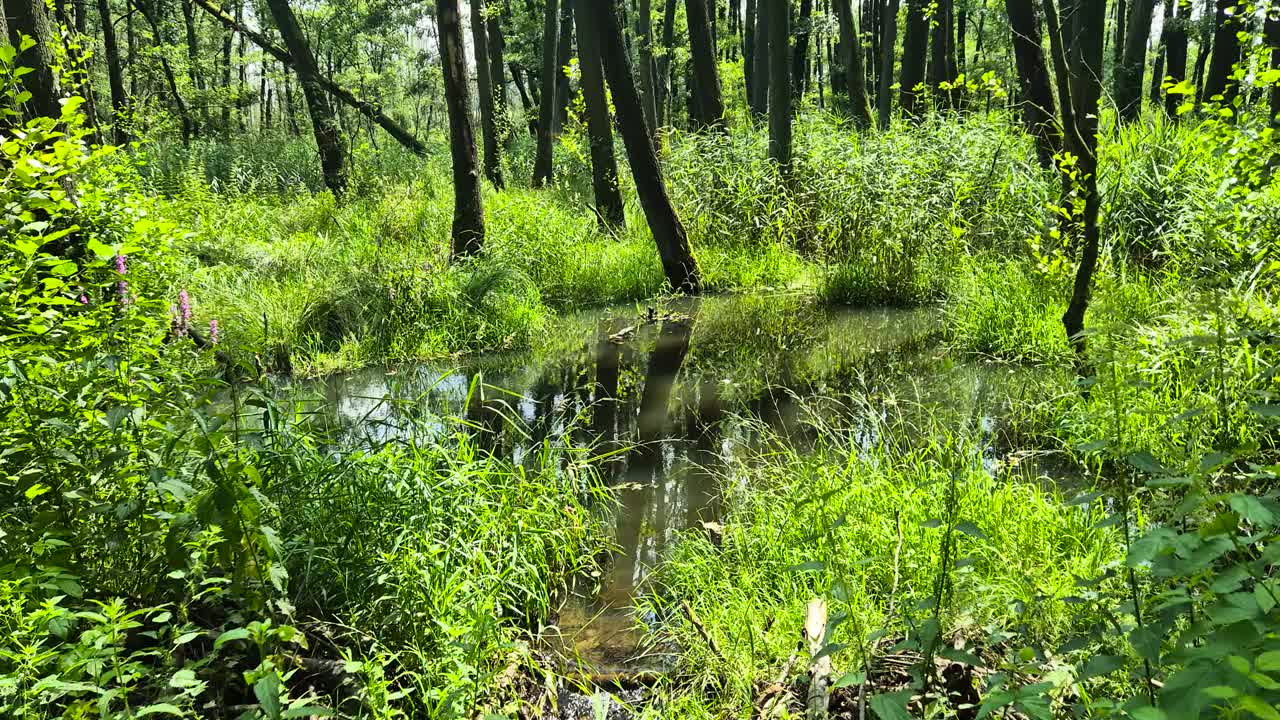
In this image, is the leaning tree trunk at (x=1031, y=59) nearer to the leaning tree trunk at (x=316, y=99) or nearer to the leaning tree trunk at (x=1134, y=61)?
the leaning tree trunk at (x=1134, y=61)

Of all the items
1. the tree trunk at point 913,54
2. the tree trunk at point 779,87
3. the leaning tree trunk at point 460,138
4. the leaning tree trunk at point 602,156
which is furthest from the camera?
the tree trunk at point 913,54

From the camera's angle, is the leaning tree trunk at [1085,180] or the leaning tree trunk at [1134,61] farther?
the leaning tree trunk at [1134,61]

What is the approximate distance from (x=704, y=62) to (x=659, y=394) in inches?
276

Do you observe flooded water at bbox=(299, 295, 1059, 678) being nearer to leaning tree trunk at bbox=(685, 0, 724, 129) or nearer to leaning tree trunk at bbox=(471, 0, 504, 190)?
leaning tree trunk at bbox=(685, 0, 724, 129)

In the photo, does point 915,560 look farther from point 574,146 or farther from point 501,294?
point 574,146

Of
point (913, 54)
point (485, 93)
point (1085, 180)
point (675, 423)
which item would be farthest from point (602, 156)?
point (913, 54)

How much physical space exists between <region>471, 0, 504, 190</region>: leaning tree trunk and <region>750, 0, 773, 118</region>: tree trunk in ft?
14.4

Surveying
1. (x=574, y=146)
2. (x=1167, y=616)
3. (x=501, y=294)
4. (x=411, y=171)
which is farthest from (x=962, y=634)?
(x=411, y=171)

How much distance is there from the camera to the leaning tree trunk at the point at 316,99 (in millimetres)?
12133

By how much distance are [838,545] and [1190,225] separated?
417 cm

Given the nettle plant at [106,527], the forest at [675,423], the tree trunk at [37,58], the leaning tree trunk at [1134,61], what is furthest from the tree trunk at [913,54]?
the nettle plant at [106,527]

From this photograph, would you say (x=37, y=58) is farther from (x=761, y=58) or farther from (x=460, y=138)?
(x=761, y=58)

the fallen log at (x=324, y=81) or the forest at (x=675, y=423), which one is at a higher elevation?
the fallen log at (x=324, y=81)

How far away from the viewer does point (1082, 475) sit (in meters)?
3.56
